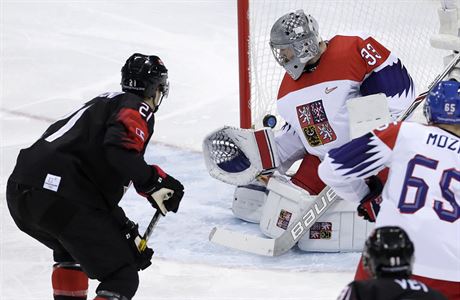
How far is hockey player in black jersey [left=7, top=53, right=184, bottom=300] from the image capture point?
3270 mm

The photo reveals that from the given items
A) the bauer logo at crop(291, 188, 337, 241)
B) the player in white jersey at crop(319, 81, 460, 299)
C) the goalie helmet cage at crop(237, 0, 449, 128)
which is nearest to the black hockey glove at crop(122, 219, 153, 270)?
the player in white jersey at crop(319, 81, 460, 299)

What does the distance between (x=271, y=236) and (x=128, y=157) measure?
5.20ft

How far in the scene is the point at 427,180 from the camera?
274cm

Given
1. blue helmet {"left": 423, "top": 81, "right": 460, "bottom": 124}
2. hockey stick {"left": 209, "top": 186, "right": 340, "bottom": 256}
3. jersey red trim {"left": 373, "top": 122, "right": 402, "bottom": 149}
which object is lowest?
hockey stick {"left": 209, "top": 186, "right": 340, "bottom": 256}

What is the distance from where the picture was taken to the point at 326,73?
174 inches

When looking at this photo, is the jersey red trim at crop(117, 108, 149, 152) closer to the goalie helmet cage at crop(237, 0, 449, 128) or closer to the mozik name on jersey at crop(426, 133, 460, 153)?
the mozik name on jersey at crop(426, 133, 460, 153)

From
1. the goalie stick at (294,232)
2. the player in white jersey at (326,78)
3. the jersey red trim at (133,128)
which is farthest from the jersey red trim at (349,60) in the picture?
the jersey red trim at (133,128)

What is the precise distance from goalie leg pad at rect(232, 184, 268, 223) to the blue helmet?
2.09 meters

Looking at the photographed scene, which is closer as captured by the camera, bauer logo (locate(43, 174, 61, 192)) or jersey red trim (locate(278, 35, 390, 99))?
bauer logo (locate(43, 174, 61, 192))

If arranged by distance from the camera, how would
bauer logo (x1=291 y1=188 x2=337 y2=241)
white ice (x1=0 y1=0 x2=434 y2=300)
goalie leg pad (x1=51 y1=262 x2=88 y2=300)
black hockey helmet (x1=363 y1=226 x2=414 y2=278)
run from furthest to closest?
bauer logo (x1=291 y1=188 x2=337 y2=241)
white ice (x1=0 y1=0 x2=434 y2=300)
goalie leg pad (x1=51 y1=262 x2=88 y2=300)
black hockey helmet (x1=363 y1=226 x2=414 y2=278)

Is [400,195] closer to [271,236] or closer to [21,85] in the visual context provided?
[271,236]

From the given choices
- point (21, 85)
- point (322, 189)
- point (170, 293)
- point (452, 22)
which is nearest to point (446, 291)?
point (170, 293)

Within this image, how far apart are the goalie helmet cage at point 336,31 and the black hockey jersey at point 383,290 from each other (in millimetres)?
3104

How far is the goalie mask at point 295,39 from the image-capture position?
430 centimetres
